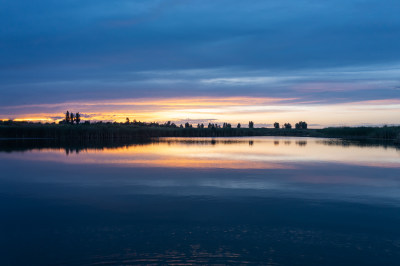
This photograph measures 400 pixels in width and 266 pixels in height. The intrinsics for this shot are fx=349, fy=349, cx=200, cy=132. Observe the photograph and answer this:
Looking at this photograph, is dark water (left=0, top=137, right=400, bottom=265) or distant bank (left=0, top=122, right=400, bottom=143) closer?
dark water (left=0, top=137, right=400, bottom=265)

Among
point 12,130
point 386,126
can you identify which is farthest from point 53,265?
point 386,126

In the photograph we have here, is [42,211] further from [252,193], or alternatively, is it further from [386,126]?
[386,126]

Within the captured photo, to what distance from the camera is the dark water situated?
21.3 ft

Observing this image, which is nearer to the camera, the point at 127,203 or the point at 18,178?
the point at 127,203

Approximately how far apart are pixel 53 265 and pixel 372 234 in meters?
6.47

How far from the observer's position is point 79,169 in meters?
17.8

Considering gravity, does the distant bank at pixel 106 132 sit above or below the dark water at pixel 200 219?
above

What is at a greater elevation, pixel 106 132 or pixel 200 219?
pixel 106 132

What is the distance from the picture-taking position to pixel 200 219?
8.58m

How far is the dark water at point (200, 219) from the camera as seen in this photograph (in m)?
6.48

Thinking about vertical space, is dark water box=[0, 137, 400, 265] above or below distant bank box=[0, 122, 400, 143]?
below

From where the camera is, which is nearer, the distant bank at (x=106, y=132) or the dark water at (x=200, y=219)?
the dark water at (x=200, y=219)

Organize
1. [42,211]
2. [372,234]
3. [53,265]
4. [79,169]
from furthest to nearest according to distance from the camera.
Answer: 1. [79,169]
2. [42,211]
3. [372,234]
4. [53,265]

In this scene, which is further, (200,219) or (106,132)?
(106,132)
